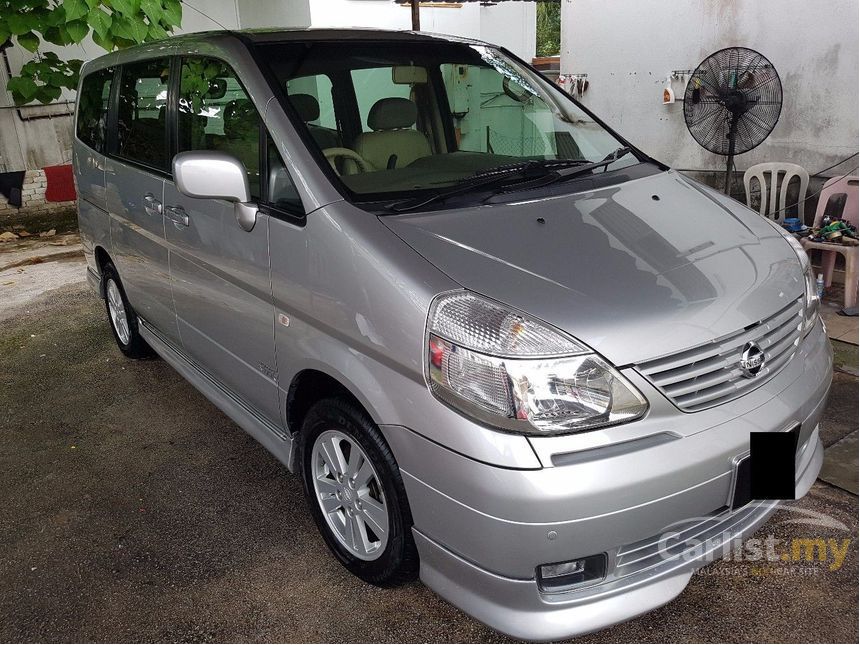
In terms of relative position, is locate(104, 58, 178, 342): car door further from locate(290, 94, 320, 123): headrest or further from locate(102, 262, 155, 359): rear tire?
locate(290, 94, 320, 123): headrest

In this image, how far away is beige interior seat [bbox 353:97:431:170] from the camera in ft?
8.64

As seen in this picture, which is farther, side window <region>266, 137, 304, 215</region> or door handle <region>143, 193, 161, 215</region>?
door handle <region>143, 193, 161, 215</region>

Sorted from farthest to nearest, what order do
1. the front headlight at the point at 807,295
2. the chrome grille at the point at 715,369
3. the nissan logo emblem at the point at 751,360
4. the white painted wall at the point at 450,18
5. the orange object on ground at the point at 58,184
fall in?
the white painted wall at the point at 450,18
the orange object on ground at the point at 58,184
the front headlight at the point at 807,295
the nissan logo emblem at the point at 751,360
the chrome grille at the point at 715,369

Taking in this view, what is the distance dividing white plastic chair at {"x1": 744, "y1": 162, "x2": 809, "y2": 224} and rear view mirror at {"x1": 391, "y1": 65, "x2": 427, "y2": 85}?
336 centimetres

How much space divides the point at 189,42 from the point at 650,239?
2087 millimetres

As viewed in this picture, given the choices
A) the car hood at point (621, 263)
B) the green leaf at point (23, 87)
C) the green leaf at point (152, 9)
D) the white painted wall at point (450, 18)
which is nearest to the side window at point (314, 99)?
the car hood at point (621, 263)

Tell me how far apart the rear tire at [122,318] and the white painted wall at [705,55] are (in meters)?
4.87

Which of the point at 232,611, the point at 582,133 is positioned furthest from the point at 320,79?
the point at 232,611

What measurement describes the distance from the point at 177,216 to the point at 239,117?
592 millimetres

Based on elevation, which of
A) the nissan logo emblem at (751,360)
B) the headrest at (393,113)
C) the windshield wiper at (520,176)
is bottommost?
the nissan logo emblem at (751,360)

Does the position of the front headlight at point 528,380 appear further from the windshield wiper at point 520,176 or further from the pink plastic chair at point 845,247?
the pink plastic chair at point 845,247

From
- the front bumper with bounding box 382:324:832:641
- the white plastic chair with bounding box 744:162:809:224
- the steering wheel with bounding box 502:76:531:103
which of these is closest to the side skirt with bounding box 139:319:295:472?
the front bumper with bounding box 382:324:832:641

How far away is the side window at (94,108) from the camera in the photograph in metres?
4.00

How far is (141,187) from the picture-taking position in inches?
134
